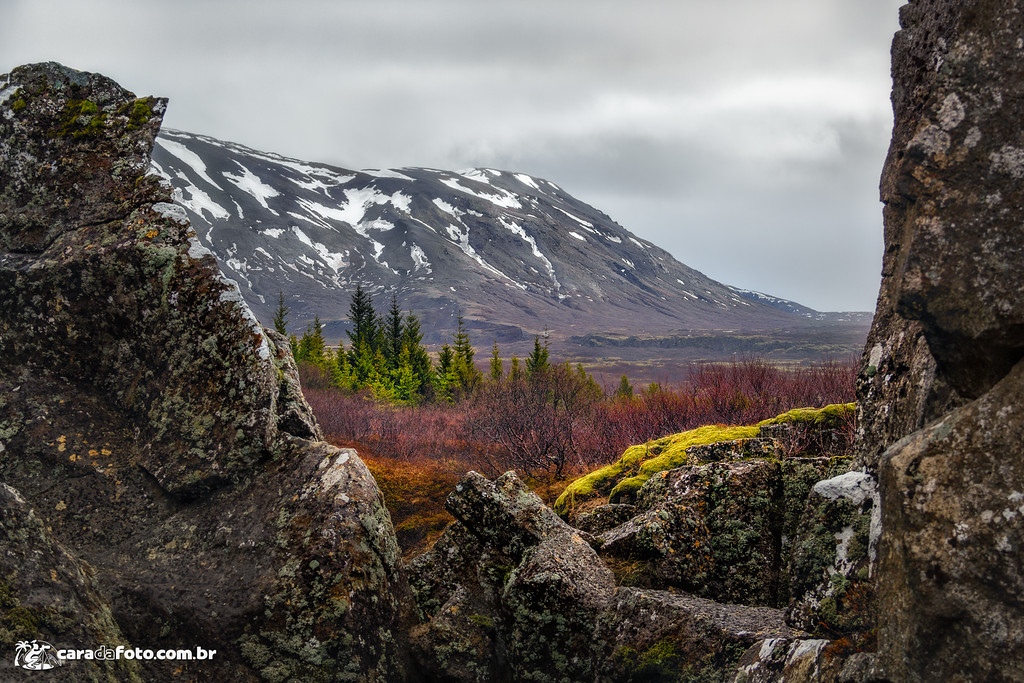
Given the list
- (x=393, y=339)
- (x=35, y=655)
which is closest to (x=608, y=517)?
(x=35, y=655)

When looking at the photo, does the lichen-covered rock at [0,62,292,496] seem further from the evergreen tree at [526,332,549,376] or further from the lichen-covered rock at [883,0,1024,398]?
the evergreen tree at [526,332,549,376]

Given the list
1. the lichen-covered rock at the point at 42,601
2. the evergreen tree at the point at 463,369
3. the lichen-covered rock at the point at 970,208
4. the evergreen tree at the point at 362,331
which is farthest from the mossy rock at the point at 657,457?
the evergreen tree at the point at 362,331

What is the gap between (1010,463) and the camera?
8.35 feet

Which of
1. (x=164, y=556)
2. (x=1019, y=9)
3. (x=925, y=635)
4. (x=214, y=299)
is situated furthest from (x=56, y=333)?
(x=1019, y=9)

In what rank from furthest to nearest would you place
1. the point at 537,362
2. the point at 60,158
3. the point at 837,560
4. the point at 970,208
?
the point at 537,362
the point at 60,158
the point at 837,560
the point at 970,208

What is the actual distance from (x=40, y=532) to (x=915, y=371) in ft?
18.1

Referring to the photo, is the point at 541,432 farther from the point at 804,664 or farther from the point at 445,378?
the point at 445,378

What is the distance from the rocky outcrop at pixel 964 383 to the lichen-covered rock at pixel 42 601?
4.65 m

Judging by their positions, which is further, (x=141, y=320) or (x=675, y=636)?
(x=141, y=320)

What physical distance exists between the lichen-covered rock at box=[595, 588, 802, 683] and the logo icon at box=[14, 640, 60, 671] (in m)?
3.77

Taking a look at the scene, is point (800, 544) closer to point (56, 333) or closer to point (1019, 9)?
point (1019, 9)

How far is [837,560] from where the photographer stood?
3.58 metres

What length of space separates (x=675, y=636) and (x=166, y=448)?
14.9ft

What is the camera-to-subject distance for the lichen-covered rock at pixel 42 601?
372cm
